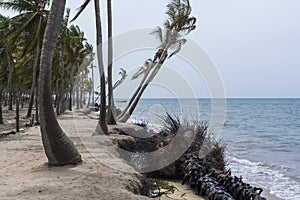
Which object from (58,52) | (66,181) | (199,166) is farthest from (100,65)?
(58,52)

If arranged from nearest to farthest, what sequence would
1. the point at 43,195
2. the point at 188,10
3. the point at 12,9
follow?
the point at 43,195 < the point at 12,9 < the point at 188,10

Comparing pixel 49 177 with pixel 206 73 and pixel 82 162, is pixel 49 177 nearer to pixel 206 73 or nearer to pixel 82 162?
pixel 82 162

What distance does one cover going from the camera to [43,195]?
5605 mm

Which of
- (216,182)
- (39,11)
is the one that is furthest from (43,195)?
(39,11)

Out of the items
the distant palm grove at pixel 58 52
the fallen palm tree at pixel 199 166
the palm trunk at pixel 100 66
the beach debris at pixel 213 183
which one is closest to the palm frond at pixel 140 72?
the distant palm grove at pixel 58 52

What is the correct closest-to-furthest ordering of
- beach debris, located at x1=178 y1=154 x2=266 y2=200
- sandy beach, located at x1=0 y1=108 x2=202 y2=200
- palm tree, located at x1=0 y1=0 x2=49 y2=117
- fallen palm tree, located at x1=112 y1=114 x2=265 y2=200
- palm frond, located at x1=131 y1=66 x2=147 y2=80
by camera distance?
sandy beach, located at x1=0 y1=108 x2=202 y2=200 < beach debris, located at x1=178 y1=154 x2=266 y2=200 < fallen palm tree, located at x1=112 y1=114 x2=265 y2=200 < palm tree, located at x1=0 y1=0 x2=49 y2=117 < palm frond, located at x1=131 y1=66 x2=147 y2=80

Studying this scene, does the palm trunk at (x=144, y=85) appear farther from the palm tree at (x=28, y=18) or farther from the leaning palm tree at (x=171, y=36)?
the palm tree at (x=28, y=18)

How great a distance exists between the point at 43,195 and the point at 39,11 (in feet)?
58.1

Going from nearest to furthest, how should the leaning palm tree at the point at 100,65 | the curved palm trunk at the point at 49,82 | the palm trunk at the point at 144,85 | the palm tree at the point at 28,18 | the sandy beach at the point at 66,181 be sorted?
the sandy beach at the point at 66,181, the curved palm trunk at the point at 49,82, the leaning palm tree at the point at 100,65, the palm tree at the point at 28,18, the palm trunk at the point at 144,85

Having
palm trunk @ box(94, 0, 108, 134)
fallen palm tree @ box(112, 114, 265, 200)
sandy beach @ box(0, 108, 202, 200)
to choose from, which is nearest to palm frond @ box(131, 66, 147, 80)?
palm trunk @ box(94, 0, 108, 134)

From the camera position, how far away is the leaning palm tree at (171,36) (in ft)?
76.8

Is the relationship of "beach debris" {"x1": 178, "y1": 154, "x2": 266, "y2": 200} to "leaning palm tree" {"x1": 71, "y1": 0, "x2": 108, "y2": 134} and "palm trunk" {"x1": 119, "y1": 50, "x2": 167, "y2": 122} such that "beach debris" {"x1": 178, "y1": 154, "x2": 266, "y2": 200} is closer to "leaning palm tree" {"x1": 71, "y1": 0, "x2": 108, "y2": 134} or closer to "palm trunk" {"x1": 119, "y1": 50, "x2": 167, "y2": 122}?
"leaning palm tree" {"x1": 71, "y1": 0, "x2": 108, "y2": 134}

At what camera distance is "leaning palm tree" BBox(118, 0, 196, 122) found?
2341 centimetres

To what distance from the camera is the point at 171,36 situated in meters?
23.8
